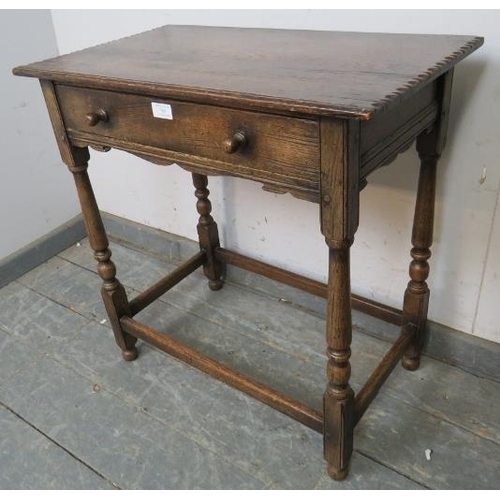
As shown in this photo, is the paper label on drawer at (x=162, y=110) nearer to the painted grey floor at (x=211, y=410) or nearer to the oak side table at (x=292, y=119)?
the oak side table at (x=292, y=119)

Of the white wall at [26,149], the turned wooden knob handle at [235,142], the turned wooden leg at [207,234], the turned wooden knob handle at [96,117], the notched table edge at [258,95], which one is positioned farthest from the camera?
the white wall at [26,149]

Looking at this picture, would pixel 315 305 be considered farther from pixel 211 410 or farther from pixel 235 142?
pixel 235 142

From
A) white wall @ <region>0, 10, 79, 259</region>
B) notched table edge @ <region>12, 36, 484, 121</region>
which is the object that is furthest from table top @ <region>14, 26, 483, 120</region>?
white wall @ <region>0, 10, 79, 259</region>

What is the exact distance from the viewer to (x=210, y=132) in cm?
96

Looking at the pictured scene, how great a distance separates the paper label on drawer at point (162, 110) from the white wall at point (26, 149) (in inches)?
41.2

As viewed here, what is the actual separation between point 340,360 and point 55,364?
0.93 m

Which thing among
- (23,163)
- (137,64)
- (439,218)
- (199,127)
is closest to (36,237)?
(23,163)

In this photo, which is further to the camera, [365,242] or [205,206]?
[205,206]

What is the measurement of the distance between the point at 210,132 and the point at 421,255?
0.64 metres

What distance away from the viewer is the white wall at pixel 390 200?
1158mm

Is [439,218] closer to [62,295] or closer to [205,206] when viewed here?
[205,206]

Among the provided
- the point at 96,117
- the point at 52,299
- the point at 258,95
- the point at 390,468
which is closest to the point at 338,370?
the point at 390,468

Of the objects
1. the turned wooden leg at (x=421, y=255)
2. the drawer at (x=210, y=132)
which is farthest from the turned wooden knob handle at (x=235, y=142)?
the turned wooden leg at (x=421, y=255)

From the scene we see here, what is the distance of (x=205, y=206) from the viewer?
67.1 inches
